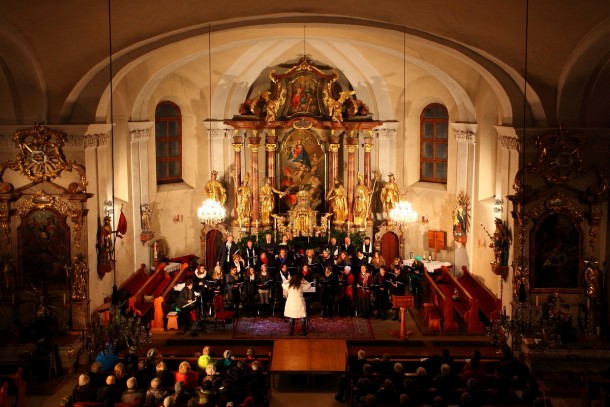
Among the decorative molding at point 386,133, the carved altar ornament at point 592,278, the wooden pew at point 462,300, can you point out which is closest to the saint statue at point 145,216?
the decorative molding at point 386,133

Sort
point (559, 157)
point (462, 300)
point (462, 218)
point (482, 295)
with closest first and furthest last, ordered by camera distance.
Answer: point (559, 157), point (462, 300), point (482, 295), point (462, 218)

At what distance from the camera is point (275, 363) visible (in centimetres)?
1934

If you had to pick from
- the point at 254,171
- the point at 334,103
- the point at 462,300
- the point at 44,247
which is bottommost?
the point at 462,300

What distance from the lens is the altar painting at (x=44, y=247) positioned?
20266 mm

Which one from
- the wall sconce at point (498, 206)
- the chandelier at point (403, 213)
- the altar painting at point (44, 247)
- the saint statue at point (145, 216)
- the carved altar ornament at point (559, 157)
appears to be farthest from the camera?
the saint statue at point (145, 216)

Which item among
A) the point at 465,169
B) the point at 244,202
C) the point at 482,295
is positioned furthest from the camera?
the point at 244,202

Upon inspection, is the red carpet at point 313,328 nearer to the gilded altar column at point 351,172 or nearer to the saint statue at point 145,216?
the saint statue at point 145,216

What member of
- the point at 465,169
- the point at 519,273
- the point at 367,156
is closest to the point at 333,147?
the point at 367,156

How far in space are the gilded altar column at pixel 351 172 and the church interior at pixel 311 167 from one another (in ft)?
0.21

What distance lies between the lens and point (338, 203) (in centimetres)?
2714

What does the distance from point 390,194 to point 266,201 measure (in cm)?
347

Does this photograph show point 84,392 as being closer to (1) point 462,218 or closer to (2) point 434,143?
(1) point 462,218

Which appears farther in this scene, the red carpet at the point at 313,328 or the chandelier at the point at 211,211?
the chandelier at the point at 211,211

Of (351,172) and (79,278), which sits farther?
(351,172)
